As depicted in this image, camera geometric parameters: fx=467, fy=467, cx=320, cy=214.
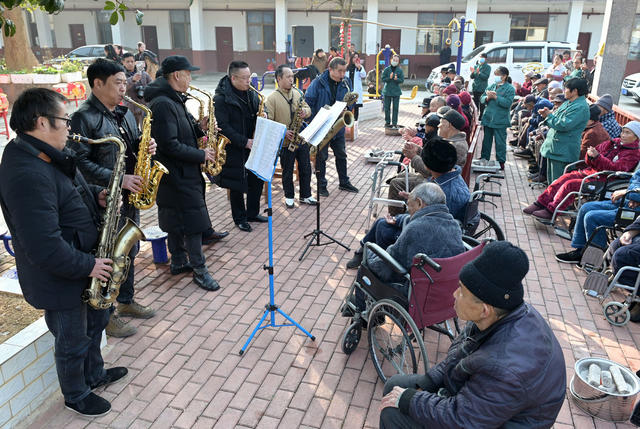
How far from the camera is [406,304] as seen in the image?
10.5ft

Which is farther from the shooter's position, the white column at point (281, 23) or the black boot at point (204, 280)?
the white column at point (281, 23)

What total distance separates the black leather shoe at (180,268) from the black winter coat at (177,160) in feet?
1.57

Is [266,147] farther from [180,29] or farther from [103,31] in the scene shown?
[103,31]

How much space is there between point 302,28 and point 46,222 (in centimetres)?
2179

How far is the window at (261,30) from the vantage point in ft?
85.8

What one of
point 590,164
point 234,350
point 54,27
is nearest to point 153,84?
point 234,350

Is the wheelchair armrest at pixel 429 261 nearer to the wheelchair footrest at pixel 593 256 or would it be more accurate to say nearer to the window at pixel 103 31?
the wheelchair footrest at pixel 593 256

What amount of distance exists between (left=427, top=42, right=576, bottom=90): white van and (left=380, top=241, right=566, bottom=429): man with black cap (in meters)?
16.5

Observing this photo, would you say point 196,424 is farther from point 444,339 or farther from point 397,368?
point 444,339

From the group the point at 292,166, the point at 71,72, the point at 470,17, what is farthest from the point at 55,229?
the point at 470,17

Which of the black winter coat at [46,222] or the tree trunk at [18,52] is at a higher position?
the tree trunk at [18,52]

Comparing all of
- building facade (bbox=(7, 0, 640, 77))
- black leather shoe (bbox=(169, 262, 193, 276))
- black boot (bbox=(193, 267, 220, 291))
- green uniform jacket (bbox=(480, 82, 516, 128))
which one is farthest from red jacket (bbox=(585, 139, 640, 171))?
building facade (bbox=(7, 0, 640, 77))

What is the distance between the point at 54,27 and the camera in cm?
2806

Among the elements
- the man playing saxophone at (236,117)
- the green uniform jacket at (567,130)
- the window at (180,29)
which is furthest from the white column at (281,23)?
the man playing saxophone at (236,117)
